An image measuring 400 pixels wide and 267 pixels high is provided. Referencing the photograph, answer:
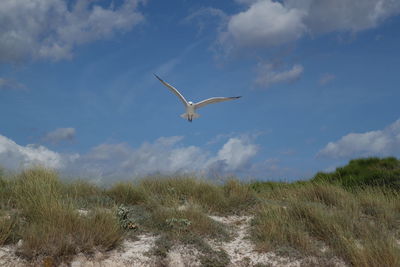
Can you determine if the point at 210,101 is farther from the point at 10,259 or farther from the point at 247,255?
the point at 10,259

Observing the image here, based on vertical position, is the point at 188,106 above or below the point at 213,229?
above

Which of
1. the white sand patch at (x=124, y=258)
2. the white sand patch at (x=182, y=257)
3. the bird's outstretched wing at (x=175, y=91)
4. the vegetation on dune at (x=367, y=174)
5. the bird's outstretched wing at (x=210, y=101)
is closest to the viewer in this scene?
the white sand patch at (x=124, y=258)

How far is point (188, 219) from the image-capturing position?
8258 mm

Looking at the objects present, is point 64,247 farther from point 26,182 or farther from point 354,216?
point 354,216

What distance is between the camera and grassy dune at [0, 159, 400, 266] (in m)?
7.19

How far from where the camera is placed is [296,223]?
8.43 meters

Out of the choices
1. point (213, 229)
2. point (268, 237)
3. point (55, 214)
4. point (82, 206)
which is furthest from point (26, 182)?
point (268, 237)

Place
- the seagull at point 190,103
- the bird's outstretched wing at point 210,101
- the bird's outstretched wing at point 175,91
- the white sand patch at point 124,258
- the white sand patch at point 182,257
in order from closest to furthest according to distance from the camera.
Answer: the white sand patch at point 124,258, the white sand patch at point 182,257, the bird's outstretched wing at point 210,101, the seagull at point 190,103, the bird's outstretched wing at point 175,91

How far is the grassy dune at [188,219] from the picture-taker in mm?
7188

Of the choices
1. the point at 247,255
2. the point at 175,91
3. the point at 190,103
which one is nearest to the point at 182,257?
the point at 247,255

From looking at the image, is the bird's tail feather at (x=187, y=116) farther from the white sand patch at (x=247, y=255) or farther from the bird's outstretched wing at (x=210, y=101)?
the white sand patch at (x=247, y=255)

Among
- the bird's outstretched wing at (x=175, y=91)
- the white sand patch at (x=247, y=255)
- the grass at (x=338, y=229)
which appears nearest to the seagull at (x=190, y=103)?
the bird's outstretched wing at (x=175, y=91)

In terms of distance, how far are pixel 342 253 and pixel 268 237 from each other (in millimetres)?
1256

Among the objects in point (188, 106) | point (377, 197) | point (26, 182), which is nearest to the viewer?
point (26, 182)
